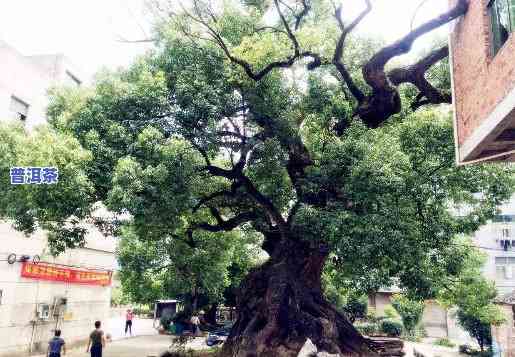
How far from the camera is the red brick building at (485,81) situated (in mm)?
6949

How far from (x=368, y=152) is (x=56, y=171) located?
697cm

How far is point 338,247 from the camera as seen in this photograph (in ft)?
33.8

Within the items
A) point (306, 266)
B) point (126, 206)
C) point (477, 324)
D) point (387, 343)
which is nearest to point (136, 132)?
point (126, 206)

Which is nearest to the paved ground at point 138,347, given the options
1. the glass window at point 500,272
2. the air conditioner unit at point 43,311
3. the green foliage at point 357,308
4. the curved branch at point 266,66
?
the air conditioner unit at point 43,311

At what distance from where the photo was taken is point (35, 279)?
15148 mm

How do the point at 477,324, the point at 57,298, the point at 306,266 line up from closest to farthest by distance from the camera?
the point at 306,266
the point at 57,298
the point at 477,324

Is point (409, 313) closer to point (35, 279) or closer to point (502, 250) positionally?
point (502, 250)

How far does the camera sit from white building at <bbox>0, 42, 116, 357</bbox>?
1395cm

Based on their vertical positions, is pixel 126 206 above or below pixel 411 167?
below

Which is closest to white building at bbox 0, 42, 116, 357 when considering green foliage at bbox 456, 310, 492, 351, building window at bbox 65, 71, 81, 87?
building window at bbox 65, 71, 81, 87

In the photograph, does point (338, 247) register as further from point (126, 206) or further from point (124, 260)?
point (124, 260)

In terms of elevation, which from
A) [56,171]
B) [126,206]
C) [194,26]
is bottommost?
[126,206]

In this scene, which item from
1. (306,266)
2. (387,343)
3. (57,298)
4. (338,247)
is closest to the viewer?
(338,247)

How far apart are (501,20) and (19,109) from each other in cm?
1517
